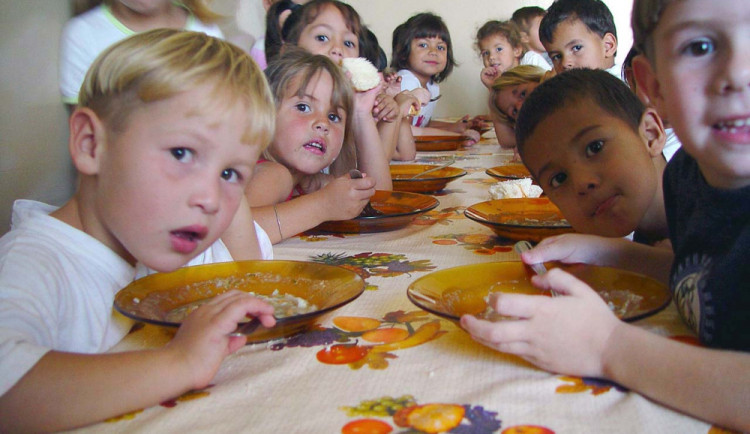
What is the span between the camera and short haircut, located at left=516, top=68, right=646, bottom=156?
1163 mm

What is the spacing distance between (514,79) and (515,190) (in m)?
1.21

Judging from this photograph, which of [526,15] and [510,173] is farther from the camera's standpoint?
[526,15]

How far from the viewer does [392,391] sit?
56 centimetres

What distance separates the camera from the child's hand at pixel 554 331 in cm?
56

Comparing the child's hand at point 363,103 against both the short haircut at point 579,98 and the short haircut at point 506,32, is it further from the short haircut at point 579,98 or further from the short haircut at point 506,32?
the short haircut at point 506,32

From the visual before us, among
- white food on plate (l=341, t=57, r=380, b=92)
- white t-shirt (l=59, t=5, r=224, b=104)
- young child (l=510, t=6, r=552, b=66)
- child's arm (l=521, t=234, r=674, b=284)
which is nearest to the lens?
child's arm (l=521, t=234, r=674, b=284)

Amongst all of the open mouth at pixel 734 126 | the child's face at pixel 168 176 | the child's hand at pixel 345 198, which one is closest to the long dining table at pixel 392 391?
the child's face at pixel 168 176

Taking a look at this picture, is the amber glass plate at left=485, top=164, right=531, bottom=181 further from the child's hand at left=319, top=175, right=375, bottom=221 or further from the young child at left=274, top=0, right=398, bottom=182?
the child's hand at left=319, top=175, right=375, bottom=221

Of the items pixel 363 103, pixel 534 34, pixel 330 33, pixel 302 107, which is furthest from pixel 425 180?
pixel 534 34

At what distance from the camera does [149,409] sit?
0.55 meters

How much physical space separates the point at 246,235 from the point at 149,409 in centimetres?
53

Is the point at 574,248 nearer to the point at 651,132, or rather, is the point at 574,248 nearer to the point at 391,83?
the point at 651,132

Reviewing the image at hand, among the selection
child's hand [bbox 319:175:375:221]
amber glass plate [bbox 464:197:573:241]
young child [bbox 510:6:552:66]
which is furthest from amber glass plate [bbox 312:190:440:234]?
young child [bbox 510:6:552:66]

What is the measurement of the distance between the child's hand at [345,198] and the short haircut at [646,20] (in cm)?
68
